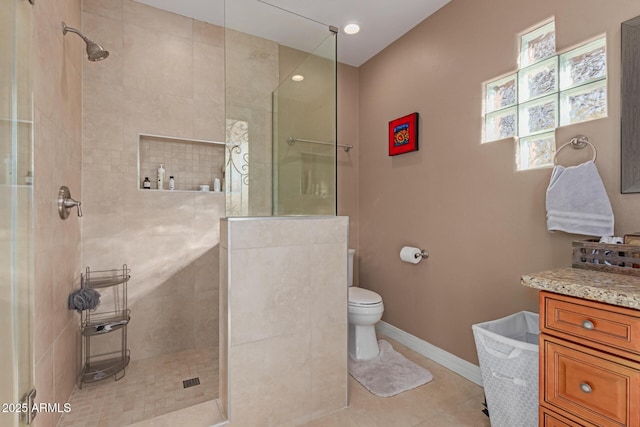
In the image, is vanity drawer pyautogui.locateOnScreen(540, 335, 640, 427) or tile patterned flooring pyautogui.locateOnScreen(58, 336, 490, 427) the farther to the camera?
tile patterned flooring pyautogui.locateOnScreen(58, 336, 490, 427)

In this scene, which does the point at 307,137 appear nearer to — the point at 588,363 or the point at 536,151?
the point at 536,151

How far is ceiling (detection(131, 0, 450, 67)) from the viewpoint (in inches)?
71.6

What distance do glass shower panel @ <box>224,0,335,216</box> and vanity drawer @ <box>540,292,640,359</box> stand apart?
1.17 meters

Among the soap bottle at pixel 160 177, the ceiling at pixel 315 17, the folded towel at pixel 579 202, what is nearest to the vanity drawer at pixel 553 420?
the folded towel at pixel 579 202

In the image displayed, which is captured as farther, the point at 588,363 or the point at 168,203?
the point at 168,203

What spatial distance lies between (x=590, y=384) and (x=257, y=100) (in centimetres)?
193

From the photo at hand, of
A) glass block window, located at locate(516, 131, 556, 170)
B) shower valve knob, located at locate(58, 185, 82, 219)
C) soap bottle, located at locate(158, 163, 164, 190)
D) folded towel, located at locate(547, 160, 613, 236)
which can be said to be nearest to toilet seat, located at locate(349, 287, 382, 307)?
folded towel, located at locate(547, 160, 613, 236)

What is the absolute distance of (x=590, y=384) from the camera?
3.38 feet

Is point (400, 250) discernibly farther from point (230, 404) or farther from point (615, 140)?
point (230, 404)

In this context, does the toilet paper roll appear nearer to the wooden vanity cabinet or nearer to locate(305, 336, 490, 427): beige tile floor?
locate(305, 336, 490, 427): beige tile floor

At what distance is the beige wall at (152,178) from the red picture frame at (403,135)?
1502 mm

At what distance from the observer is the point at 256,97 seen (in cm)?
175

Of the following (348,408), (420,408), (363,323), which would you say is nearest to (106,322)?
(348,408)

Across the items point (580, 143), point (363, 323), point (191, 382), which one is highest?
Result: point (580, 143)
